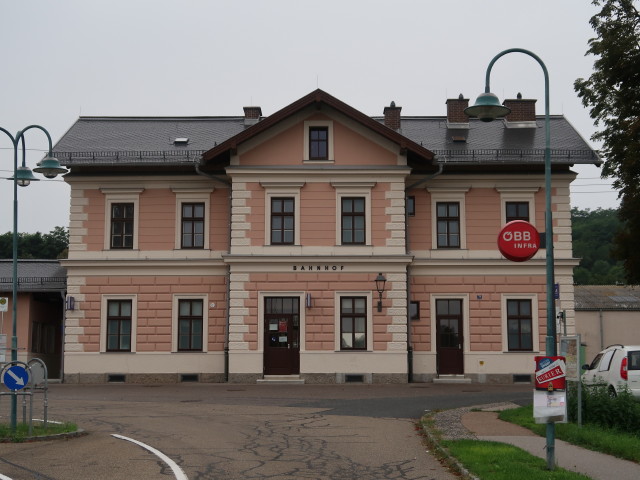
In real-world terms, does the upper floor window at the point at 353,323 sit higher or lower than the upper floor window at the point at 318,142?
lower

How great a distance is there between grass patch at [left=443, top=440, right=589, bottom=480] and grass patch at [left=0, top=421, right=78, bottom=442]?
21.4 feet

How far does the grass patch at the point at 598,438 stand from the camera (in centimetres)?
1211

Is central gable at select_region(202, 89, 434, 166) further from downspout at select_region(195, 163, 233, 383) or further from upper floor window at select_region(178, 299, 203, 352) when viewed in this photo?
upper floor window at select_region(178, 299, 203, 352)

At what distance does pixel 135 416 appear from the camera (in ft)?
58.6

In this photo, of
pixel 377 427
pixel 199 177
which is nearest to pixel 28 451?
pixel 377 427

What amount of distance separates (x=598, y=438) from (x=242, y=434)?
5973mm

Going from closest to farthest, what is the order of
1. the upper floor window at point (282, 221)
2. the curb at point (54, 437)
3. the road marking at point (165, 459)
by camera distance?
the road marking at point (165, 459)
the curb at point (54, 437)
the upper floor window at point (282, 221)

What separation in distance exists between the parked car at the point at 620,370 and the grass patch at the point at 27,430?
1121cm

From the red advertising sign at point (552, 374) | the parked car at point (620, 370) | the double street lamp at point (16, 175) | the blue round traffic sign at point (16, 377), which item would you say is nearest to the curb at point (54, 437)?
the blue round traffic sign at point (16, 377)

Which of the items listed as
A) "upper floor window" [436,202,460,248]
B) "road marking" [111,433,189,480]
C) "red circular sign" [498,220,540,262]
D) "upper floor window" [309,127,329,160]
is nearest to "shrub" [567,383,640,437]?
"red circular sign" [498,220,540,262]

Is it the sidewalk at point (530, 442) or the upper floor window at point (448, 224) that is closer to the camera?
the sidewalk at point (530, 442)

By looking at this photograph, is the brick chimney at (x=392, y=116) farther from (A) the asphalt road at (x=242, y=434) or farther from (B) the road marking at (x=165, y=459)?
(B) the road marking at (x=165, y=459)

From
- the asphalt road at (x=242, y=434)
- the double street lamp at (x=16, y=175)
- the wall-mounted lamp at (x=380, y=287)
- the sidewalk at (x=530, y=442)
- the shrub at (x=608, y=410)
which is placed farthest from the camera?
the wall-mounted lamp at (x=380, y=287)

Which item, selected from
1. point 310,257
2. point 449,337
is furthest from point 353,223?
point 449,337
